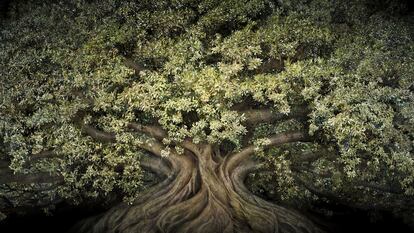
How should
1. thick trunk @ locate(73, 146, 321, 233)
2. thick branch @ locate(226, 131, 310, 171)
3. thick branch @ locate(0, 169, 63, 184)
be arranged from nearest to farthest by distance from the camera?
thick trunk @ locate(73, 146, 321, 233), thick branch @ locate(226, 131, 310, 171), thick branch @ locate(0, 169, 63, 184)

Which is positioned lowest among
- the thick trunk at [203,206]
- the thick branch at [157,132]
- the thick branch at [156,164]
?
the thick trunk at [203,206]

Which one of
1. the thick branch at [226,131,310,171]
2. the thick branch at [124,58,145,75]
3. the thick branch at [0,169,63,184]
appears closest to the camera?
the thick branch at [226,131,310,171]

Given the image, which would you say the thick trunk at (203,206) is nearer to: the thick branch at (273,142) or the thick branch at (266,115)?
the thick branch at (273,142)

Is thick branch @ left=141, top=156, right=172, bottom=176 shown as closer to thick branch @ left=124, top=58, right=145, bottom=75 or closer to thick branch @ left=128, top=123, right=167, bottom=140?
thick branch @ left=128, top=123, right=167, bottom=140

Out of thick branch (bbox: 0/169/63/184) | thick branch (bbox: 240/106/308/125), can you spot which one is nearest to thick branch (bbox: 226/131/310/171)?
thick branch (bbox: 240/106/308/125)

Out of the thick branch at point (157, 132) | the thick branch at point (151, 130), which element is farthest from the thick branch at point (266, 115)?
the thick branch at point (151, 130)

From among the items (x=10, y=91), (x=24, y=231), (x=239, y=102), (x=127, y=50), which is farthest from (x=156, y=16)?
(x=24, y=231)
